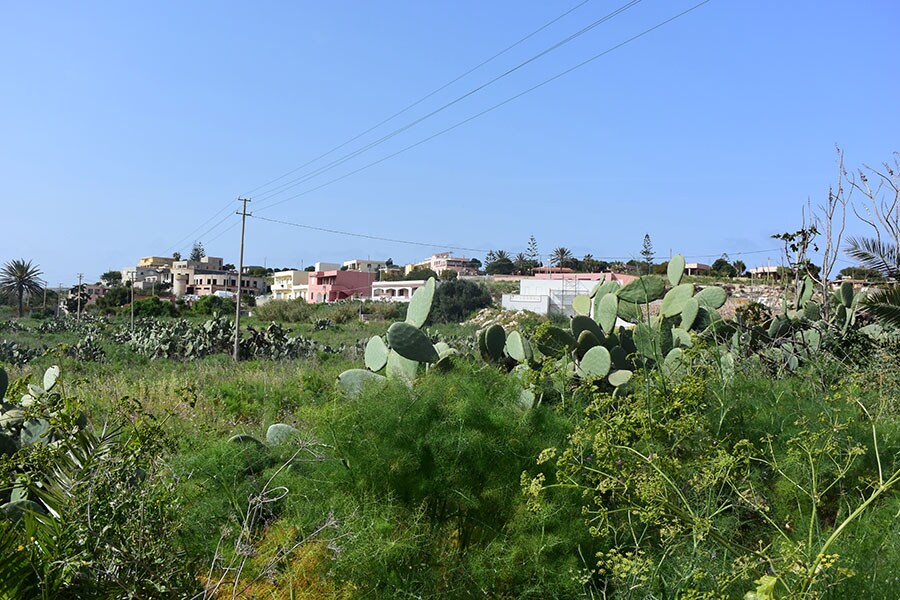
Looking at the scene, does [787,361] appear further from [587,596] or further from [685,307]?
[587,596]

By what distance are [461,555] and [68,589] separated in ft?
4.58

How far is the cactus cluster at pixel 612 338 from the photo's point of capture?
5270 mm

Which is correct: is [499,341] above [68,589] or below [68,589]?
above

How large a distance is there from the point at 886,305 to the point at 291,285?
7041 centimetres

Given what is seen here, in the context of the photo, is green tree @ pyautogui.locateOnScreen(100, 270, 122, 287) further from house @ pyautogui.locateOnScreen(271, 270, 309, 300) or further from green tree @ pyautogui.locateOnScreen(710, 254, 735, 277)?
green tree @ pyautogui.locateOnScreen(710, 254, 735, 277)

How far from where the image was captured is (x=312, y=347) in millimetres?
17938

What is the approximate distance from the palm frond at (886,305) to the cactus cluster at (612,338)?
2.02 metres

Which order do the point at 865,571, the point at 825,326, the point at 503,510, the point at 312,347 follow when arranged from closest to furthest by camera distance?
the point at 865,571
the point at 503,510
the point at 825,326
the point at 312,347

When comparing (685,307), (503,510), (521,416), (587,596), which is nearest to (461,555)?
(503,510)

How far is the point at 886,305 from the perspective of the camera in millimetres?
7949

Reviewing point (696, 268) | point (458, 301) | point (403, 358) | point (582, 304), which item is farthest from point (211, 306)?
point (403, 358)

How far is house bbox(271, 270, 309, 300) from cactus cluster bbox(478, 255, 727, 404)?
205 ft

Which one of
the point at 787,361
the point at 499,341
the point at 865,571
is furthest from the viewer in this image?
the point at 787,361

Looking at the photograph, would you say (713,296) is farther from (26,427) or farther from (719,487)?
(26,427)
